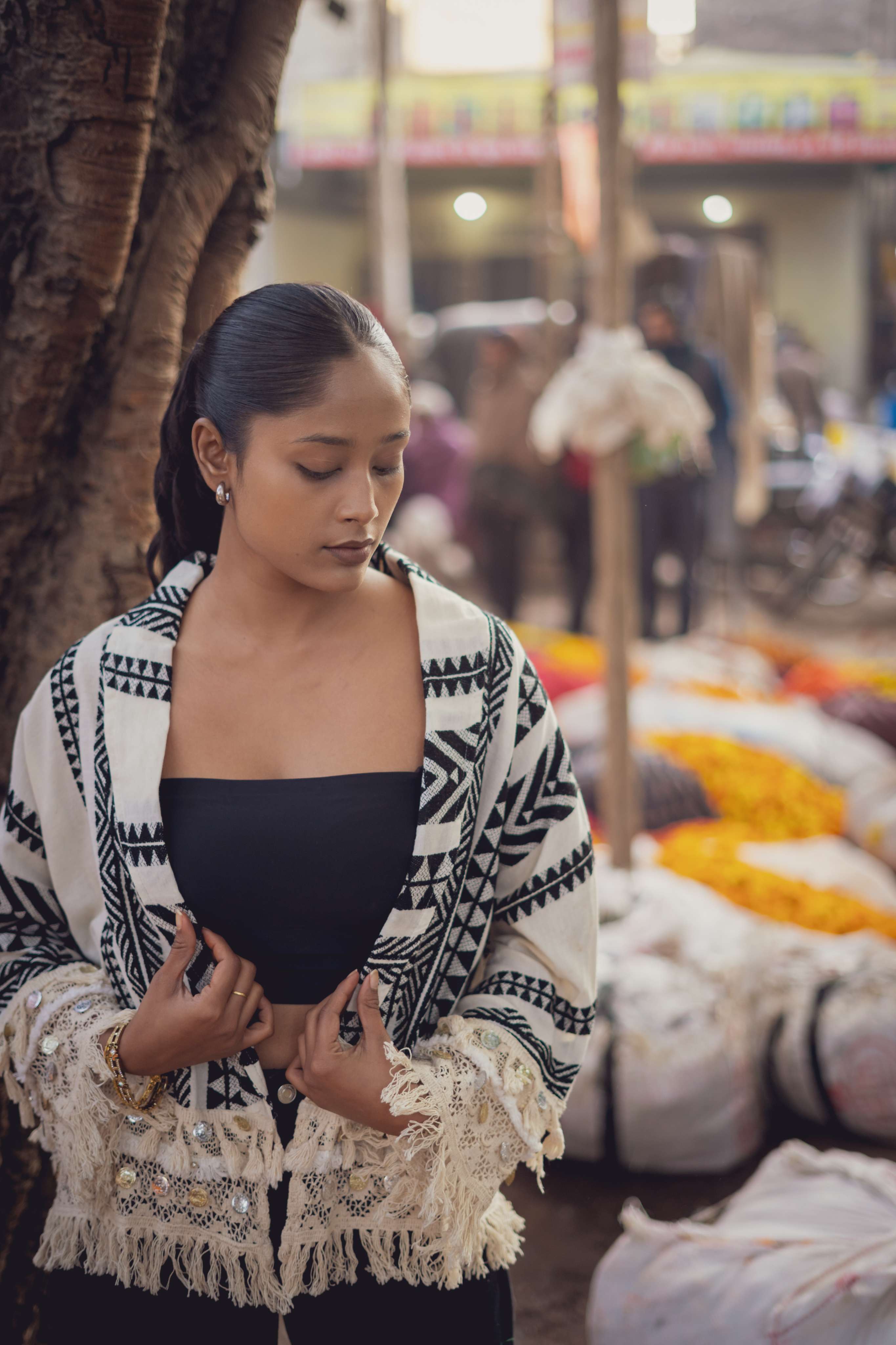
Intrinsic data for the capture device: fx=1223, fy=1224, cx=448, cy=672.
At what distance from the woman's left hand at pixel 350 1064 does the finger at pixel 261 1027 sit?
0.04 m

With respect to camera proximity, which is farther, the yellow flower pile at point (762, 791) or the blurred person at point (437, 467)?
the blurred person at point (437, 467)

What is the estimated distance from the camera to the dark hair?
109 centimetres

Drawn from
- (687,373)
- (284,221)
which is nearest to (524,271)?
(284,221)

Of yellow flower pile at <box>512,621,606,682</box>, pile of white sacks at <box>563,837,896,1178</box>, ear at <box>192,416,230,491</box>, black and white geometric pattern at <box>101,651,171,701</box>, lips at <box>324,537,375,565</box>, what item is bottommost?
pile of white sacks at <box>563,837,896,1178</box>

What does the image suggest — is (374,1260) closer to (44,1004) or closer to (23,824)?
(44,1004)

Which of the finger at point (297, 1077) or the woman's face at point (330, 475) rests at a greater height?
the woman's face at point (330, 475)

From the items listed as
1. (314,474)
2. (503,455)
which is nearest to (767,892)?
(314,474)

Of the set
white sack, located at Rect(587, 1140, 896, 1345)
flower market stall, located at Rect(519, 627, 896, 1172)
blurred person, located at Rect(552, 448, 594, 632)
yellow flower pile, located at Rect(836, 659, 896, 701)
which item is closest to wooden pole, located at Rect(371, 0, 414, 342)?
blurred person, located at Rect(552, 448, 594, 632)

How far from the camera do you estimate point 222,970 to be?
115 cm

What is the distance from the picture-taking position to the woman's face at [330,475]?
109 cm

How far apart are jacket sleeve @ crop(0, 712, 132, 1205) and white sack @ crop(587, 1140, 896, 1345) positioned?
0.91m

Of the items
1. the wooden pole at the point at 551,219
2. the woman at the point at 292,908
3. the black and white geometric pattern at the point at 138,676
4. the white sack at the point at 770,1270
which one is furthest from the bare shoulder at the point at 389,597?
the wooden pole at the point at 551,219

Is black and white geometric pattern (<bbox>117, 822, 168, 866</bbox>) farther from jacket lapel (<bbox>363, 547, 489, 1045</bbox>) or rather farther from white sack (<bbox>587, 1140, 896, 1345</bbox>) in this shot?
white sack (<bbox>587, 1140, 896, 1345</bbox>)

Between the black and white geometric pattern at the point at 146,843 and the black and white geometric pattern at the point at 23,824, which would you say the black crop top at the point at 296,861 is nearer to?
the black and white geometric pattern at the point at 146,843
